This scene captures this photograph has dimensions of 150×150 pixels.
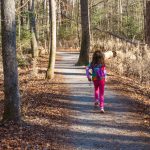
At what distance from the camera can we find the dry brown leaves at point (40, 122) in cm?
855

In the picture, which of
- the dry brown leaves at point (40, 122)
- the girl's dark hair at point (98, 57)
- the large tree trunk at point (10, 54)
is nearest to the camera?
the dry brown leaves at point (40, 122)

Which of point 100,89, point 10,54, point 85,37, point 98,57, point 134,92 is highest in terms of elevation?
point 85,37

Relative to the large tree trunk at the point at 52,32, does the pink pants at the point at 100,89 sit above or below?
below

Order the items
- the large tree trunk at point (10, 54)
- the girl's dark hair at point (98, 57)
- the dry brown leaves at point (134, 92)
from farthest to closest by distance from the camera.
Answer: the dry brown leaves at point (134, 92) < the girl's dark hair at point (98, 57) < the large tree trunk at point (10, 54)

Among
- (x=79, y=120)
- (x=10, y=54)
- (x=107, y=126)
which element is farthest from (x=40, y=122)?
(x=10, y=54)

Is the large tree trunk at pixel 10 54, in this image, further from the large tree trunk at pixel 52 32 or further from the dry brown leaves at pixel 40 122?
the large tree trunk at pixel 52 32

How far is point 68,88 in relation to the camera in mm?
15781

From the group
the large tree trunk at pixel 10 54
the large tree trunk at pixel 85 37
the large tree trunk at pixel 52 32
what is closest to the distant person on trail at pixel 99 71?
the large tree trunk at pixel 10 54

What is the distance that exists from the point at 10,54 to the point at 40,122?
2008 millimetres

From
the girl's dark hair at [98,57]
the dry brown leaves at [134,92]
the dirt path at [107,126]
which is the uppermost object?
the girl's dark hair at [98,57]

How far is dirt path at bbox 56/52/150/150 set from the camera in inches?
340

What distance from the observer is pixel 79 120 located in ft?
35.0

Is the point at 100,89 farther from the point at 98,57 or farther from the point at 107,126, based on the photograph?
the point at 107,126

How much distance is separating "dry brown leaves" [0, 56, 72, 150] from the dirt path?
299 mm
